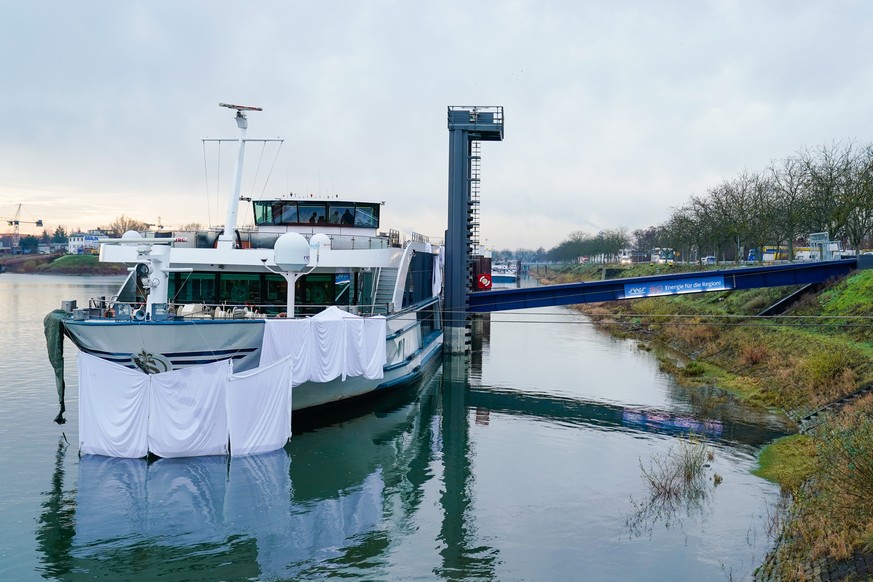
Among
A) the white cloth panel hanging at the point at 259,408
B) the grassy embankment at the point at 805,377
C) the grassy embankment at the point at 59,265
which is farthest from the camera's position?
the grassy embankment at the point at 59,265

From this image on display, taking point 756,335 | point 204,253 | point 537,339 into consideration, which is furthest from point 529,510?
point 537,339

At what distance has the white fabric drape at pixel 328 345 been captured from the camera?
1977 centimetres

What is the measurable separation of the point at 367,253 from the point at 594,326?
36.8 metres

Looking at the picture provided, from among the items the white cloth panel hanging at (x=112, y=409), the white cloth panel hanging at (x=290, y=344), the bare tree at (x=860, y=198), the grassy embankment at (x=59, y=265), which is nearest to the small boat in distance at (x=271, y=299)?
the white cloth panel hanging at (x=290, y=344)

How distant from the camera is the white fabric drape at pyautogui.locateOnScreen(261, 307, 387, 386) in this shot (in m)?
19.8

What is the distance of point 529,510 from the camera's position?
53.0ft

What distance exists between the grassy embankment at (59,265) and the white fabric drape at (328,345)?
4398 inches

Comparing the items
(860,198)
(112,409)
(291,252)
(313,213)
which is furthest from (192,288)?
(860,198)

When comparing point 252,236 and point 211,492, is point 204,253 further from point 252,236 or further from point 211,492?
point 211,492

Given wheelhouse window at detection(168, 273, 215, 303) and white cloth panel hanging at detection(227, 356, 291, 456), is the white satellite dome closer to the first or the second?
white cloth panel hanging at detection(227, 356, 291, 456)

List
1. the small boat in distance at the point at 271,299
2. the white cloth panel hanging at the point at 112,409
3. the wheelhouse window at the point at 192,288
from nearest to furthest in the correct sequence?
the white cloth panel hanging at the point at 112,409 < the small boat in distance at the point at 271,299 < the wheelhouse window at the point at 192,288

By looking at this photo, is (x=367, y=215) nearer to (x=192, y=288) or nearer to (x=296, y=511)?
(x=192, y=288)

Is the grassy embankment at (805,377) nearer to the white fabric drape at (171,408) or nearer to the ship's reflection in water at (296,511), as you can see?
the ship's reflection in water at (296,511)

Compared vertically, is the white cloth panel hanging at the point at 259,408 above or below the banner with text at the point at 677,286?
below
